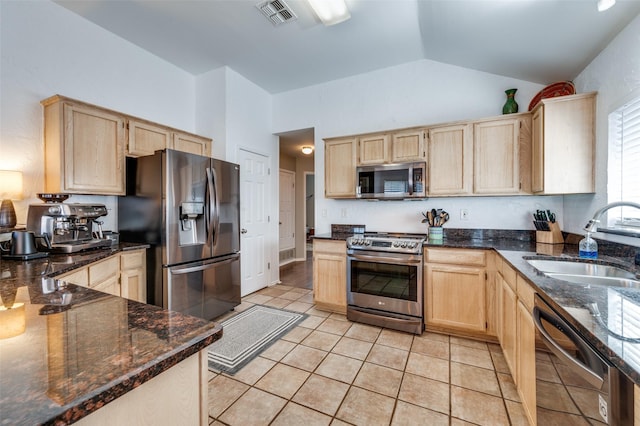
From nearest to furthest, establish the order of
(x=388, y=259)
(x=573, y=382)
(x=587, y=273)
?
(x=573, y=382), (x=587, y=273), (x=388, y=259)

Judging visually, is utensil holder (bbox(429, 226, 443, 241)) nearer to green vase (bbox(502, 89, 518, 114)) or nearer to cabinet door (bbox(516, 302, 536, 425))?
cabinet door (bbox(516, 302, 536, 425))

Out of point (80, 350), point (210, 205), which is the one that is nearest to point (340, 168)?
point (210, 205)

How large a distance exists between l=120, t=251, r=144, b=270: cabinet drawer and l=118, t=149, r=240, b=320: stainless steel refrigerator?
8 cm

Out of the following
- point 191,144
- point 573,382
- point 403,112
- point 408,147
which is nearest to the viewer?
point 573,382

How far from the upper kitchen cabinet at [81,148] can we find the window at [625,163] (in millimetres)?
4024

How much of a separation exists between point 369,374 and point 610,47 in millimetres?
2978

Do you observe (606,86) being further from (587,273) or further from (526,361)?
(526,361)

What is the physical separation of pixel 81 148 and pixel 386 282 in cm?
302

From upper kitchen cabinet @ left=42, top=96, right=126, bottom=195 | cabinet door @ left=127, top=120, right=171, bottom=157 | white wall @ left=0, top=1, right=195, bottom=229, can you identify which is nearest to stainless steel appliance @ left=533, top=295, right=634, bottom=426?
upper kitchen cabinet @ left=42, top=96, right=126, bottom=195

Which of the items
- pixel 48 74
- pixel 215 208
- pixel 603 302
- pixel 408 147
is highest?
pixel 48 74

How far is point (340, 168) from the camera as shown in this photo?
3428 millimetres

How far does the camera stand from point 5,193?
202 cm

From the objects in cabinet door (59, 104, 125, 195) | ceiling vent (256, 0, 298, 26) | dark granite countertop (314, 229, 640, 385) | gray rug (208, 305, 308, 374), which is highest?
ceiling vent (256, 0, 298, 26)

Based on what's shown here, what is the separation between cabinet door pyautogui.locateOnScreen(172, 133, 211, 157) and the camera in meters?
3.15
